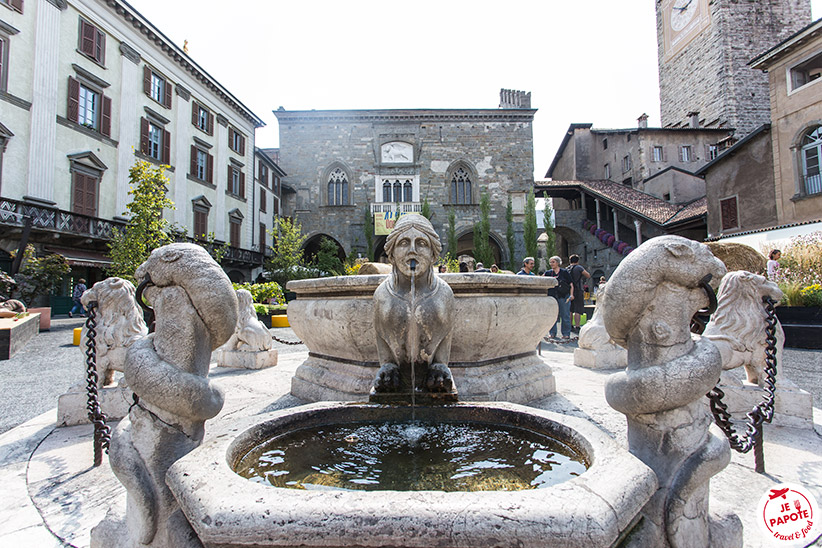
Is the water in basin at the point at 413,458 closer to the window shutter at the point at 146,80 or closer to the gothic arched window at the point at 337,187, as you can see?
the window shutter at the point at 146,80

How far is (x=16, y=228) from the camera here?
14.0 m

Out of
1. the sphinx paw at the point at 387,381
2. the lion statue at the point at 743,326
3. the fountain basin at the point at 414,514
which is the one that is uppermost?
the lion statue at the point at 743,326

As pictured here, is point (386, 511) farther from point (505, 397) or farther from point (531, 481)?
point (505, 397)

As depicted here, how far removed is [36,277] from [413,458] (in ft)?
49.8

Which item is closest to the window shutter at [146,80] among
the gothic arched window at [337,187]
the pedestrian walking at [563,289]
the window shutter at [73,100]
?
the window shutter at [73,100]

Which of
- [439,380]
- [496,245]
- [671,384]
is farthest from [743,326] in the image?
[496,245]

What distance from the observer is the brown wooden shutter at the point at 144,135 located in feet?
64.0

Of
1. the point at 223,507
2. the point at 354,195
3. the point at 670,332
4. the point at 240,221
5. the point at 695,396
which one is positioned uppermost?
the point at 354,195

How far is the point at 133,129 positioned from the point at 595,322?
21.9 meters

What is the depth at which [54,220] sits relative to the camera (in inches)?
596

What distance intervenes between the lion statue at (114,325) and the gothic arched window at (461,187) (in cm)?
2840

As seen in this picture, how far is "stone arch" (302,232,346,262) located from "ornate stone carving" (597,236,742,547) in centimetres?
2875

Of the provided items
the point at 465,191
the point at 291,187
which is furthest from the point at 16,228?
the point at 465,191

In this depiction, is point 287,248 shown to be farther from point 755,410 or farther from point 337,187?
point 755,410
